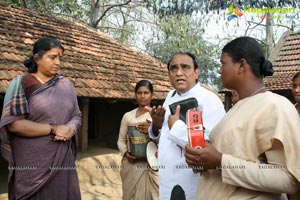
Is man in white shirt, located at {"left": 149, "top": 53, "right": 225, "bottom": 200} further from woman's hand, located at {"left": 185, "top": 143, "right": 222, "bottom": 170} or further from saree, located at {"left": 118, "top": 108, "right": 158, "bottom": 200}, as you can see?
saree, located at {"left": 118, "top": 108, "right": 158, "bottom": 200}

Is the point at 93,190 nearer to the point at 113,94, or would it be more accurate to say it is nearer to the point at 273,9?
the point at 113,94

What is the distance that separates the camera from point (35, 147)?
2619 mm

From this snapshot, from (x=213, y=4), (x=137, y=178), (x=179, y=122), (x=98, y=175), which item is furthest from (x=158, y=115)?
(x=98, y=175)

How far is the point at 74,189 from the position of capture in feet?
9.19

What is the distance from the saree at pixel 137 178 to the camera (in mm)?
3416

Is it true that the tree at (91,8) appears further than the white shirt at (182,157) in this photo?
Yes

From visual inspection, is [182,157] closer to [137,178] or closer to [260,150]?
[260,150]

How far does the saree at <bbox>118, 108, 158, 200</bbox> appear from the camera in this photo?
3.42 m

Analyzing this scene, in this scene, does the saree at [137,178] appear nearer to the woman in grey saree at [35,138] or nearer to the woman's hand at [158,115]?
the woman's hand at [158,115]

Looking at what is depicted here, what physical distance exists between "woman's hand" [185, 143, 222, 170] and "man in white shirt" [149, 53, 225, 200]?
40 centimetres

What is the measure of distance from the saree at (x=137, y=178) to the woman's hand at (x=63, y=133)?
3.41ft

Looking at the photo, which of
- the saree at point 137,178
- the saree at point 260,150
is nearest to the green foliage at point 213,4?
A: the saree at point 137,178

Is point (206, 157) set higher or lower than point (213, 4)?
lower

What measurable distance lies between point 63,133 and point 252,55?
5.46ft
